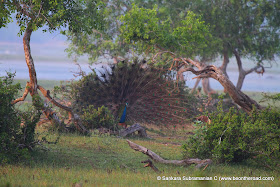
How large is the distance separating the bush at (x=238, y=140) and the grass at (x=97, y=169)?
1.25ft

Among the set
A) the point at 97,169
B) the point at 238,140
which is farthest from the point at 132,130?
the point at 97,169

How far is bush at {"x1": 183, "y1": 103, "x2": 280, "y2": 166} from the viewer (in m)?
10.0

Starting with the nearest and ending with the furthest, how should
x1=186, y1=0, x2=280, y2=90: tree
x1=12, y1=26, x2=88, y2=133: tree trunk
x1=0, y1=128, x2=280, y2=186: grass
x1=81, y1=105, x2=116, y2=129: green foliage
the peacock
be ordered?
x1=0, y1=128, x2=280, y2=186: grass
x1=12, y1=26, x2=88, y2=133: tree trunk
x1=81, y1=105, x2=116, y2=129: green foliage
the peacock
x1=186, y1=0, x2=280, y2=90: tree

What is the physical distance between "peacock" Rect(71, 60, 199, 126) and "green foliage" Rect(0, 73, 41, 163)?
7.19 metres

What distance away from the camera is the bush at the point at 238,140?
10.0m

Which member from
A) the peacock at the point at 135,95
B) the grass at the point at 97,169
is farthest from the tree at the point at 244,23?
the grass at the point at 97,169

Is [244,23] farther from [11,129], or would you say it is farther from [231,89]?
[11,129]

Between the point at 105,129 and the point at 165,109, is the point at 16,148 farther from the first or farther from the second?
the point at 165,109

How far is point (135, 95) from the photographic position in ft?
57.9

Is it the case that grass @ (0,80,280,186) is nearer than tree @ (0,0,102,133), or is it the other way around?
grass @ (0,80,280,186)

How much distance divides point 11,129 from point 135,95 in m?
8.74

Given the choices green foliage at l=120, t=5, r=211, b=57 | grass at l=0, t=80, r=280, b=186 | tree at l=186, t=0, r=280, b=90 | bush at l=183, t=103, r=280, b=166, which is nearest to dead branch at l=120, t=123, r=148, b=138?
grass at l=0, t=80, r=280, b=186

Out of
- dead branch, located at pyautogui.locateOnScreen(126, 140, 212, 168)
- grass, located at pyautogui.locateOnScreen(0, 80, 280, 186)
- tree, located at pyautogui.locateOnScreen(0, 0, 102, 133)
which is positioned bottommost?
grass, located at pyautogui.locateOnScreen(0, 80, 280, 186)

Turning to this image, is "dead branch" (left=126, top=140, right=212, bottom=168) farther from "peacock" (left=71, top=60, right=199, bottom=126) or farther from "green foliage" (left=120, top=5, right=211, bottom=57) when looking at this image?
"green foliage" (left=120, top=5, right=211, bottom=57)
